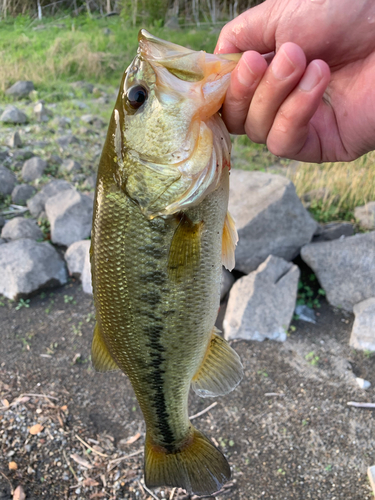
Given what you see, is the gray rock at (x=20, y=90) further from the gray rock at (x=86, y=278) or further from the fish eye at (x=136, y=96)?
the fish eye at (x=136, y=96)

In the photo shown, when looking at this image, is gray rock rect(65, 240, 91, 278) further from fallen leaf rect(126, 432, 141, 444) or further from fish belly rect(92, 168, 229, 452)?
fish belly rect(92, 168, 229, 452)

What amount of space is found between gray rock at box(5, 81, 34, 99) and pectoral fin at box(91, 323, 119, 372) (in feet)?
28.5

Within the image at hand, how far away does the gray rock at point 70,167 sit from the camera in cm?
625

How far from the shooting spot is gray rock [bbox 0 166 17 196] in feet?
18.5

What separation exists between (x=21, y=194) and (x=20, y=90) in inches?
170

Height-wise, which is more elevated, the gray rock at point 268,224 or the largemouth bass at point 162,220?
the largemouth bass at point 162,220

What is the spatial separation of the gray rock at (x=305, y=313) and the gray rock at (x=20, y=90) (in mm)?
8120

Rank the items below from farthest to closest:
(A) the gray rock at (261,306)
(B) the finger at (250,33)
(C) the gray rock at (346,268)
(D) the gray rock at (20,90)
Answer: (D) the gray rock at (20,90), (C) the gray rock at (346,268), (A) the gray rock at (261,306), (B) the finger at (250,33)

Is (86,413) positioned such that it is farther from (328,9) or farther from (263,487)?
(328,9)

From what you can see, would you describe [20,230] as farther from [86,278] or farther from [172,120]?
[172,120]

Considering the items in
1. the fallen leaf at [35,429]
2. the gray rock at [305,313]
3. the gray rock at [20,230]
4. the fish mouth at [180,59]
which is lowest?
the gray rock at [305,313]

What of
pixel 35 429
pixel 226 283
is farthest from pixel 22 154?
pixel 35 429

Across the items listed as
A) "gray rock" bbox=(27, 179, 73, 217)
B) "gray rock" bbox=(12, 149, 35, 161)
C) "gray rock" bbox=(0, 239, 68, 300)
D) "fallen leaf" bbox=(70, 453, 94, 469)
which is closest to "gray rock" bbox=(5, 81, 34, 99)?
"gray rock" bbox=(12, 149, 35, 161)

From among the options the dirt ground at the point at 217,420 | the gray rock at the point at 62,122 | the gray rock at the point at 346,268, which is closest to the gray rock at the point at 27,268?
the dirt ground at the point at 217,420
